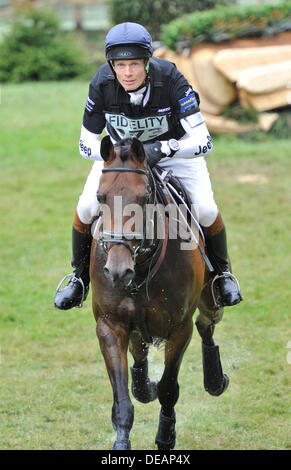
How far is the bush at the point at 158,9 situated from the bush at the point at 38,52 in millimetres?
2477

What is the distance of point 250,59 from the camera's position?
1531 centimetres

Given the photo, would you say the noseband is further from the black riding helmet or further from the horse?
the black riding helmet

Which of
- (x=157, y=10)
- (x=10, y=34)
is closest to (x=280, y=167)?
(x=157, y=10)

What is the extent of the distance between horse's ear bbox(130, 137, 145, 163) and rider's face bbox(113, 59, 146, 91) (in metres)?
0.66

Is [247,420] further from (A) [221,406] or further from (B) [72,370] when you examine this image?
(B) [72,370]

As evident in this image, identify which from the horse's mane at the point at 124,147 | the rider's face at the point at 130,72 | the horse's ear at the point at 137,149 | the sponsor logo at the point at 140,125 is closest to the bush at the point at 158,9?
the sponsor logo at the point at 140,125

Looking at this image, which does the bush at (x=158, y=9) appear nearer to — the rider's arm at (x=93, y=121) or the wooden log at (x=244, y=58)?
the wooden log at (x=244, y=58)

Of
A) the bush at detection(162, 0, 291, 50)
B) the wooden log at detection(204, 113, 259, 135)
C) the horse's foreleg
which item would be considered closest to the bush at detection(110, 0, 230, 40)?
the bush at detection(162, 0, 291, 50)

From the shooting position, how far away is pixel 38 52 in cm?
2239

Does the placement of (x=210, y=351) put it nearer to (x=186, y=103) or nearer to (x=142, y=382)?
(x=142, y=382)

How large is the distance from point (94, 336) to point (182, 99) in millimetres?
3622

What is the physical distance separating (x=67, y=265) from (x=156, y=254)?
5498mm

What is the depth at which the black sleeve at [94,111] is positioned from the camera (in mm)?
5195

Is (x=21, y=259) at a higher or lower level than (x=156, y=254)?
higher
